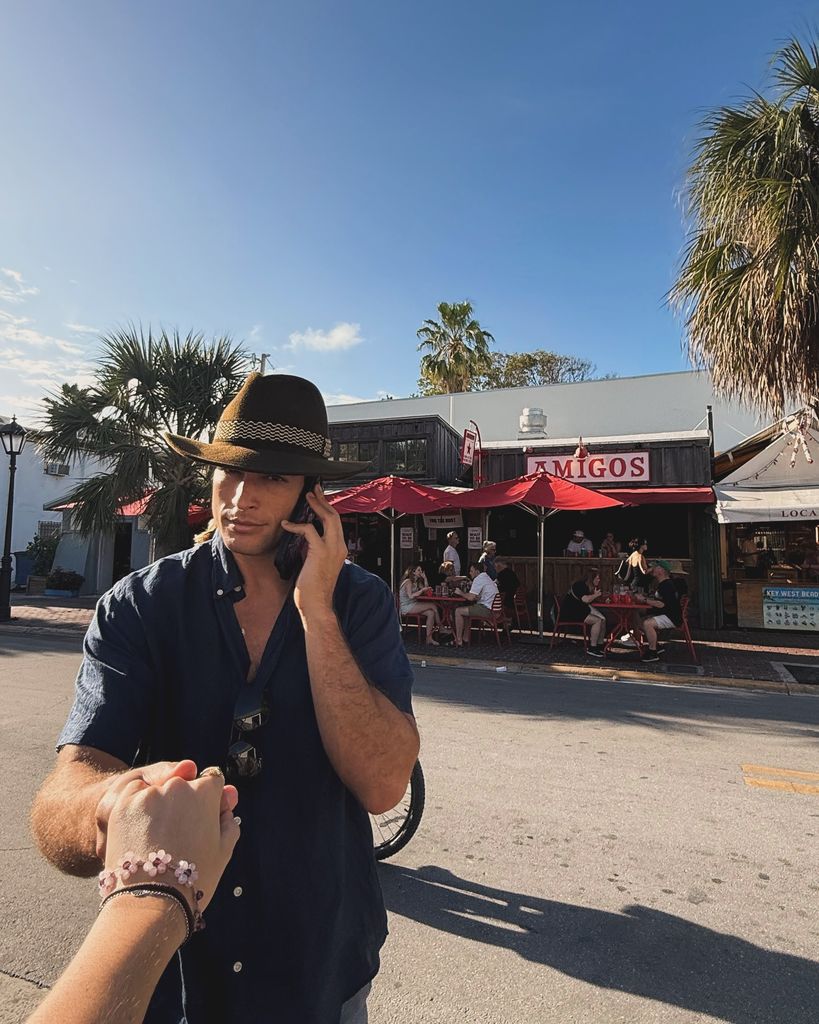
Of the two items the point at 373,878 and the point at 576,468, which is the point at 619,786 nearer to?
the point at 373,878

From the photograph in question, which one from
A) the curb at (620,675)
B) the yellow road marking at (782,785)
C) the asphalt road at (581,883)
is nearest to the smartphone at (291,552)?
the asphalt road at (581,883)

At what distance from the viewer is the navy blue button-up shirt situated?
1130 millimetres

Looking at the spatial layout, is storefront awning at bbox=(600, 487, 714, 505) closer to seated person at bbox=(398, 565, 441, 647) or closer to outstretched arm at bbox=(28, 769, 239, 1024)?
seated person at bbox=(398, 565, 441, 647)

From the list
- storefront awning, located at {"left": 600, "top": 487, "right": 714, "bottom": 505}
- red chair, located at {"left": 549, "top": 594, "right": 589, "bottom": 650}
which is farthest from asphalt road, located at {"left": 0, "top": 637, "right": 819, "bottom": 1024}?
storefront awning, located at {"left": 600, "top": 487, "right": 714, "bottom": 505}

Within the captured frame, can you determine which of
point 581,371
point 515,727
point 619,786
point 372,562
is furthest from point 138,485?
point 581,371

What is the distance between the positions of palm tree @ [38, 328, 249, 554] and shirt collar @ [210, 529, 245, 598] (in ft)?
36.4

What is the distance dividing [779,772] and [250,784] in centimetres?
499

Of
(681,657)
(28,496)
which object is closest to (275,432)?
(681,657)

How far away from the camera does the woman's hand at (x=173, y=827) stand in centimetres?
74

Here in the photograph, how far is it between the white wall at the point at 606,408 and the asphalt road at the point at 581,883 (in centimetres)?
2052

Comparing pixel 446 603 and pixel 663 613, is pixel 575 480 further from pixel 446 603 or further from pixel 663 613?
pixel 663 613

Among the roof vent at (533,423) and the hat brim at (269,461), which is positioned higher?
the roof vent at (533,423)

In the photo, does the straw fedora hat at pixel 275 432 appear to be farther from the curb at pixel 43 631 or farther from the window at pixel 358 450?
the window at pixel 358 450

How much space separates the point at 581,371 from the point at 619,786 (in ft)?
116
